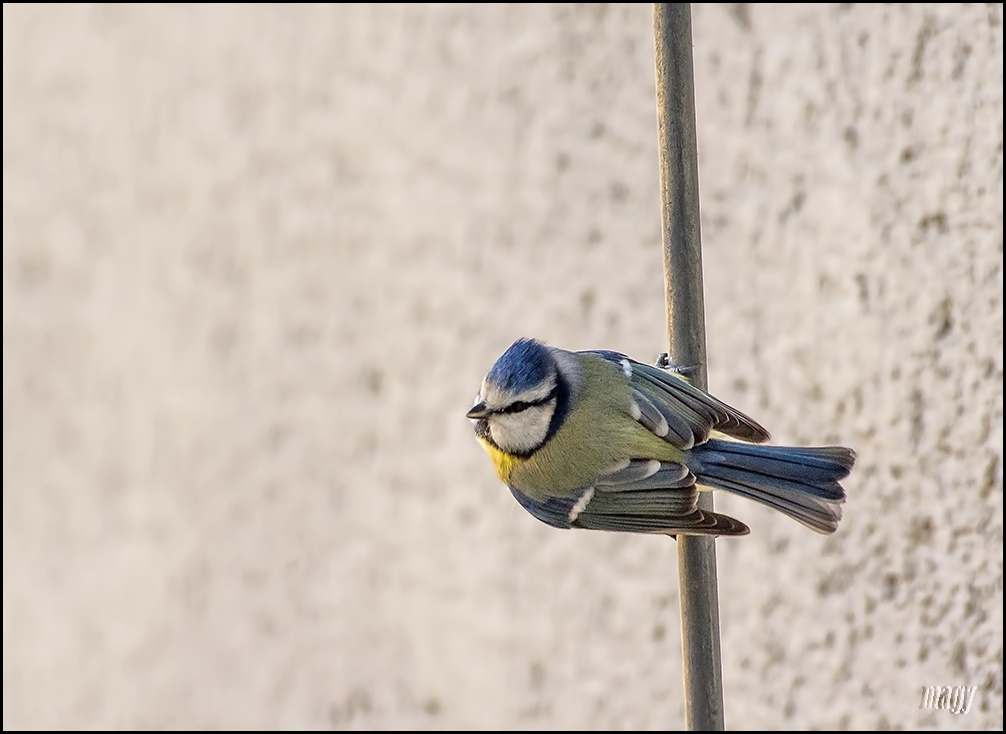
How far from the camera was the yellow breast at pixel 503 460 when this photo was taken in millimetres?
649

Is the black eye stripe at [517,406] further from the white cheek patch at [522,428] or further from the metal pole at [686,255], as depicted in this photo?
the metal pole at [686,255]

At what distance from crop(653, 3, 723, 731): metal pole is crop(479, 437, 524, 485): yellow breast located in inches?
9.7

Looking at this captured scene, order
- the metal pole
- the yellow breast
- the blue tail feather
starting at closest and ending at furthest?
1. the metal pole
2. the blue tail feather
3. the yellow breast

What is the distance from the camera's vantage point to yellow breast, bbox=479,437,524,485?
0.65m

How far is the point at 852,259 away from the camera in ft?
2.81

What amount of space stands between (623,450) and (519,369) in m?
0.07

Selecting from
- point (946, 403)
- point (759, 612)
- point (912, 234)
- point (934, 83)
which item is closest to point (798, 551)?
point (759, 612)

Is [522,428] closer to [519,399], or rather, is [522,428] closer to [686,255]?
[519,399]

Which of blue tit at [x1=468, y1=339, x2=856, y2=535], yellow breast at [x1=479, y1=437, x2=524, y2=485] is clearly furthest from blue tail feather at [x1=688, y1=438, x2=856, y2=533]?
yellow breast at [x1=479, y1=437, x2=524, y2=485]

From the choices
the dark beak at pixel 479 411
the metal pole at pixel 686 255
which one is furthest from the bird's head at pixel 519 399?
the metal pole at pixel 686 255

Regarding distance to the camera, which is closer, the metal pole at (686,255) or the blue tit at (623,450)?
the metal pole at (686,255)

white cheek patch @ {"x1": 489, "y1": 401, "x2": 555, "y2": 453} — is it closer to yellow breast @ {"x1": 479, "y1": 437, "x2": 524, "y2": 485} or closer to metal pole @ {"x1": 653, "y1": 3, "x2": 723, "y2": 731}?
yellow breast @ {"x1": 479, "y1": 437, "x2": 524, "y2": 485}

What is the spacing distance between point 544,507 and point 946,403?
378mm

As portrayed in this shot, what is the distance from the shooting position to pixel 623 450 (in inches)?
23.9
